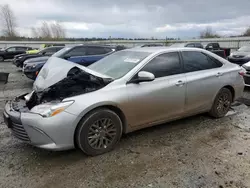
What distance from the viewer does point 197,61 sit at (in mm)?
4164

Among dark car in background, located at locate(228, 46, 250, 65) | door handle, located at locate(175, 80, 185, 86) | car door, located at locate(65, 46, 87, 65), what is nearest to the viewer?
door handle, located at locate(175, 80, 185, 86)

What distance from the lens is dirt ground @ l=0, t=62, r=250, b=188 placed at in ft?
8.38

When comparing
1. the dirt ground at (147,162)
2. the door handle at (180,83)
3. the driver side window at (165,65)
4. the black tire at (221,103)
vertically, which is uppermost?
the driver side window at (165,65)

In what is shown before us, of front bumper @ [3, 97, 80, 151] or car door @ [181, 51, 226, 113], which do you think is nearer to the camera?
front bumper @ [3, 97, 80, 151]

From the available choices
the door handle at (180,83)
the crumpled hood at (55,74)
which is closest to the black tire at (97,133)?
the crumpled hood at (55,74)

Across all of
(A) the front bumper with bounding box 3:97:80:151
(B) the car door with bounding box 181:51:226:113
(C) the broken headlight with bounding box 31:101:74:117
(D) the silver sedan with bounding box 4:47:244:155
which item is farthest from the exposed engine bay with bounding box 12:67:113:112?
(B) the car door with bounding box 181:51:226:113

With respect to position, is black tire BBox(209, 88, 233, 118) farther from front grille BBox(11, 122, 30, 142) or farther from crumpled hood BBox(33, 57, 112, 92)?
front grille BBox(11, 122, 30, 142)

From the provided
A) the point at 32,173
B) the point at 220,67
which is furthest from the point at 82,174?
the point at 220,67

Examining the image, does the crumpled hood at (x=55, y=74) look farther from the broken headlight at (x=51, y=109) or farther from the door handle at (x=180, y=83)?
the door handle at (x=180, y=83)

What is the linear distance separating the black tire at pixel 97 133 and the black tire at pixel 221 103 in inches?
91.2

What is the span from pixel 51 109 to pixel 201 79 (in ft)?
9.07

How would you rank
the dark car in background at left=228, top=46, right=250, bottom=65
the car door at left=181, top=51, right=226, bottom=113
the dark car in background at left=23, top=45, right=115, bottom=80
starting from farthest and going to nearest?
the dark car in background at left=228, top=46, right=250, bottom=65
the dark car in background at left=23, top=45, right=115, bottom=80
the car door at left=181, top=51, right=226, bottom=113

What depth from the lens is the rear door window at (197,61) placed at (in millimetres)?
3979

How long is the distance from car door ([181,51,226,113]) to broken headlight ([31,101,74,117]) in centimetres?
221
